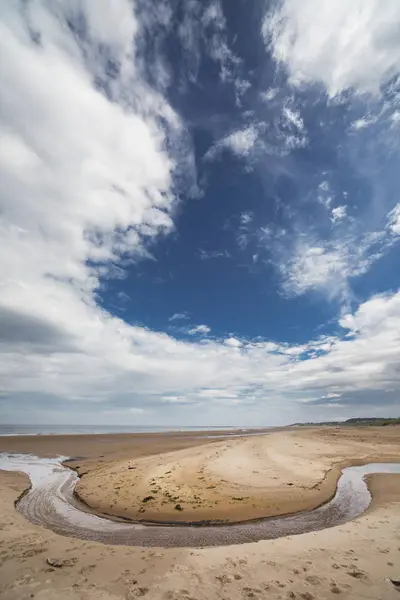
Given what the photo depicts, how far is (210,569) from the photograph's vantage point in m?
7.35

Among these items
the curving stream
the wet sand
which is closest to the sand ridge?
the curving stream

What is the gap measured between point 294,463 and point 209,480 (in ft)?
30.2

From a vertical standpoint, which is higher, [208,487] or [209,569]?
[208,487]

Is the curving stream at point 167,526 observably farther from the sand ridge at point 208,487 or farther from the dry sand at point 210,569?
the dry sand at point 210,569

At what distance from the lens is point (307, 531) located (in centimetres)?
1032

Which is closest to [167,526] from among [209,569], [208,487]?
[209,569]

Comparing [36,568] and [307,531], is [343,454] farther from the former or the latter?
[36,568]

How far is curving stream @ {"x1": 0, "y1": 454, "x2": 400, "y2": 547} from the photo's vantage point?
32.5 feet

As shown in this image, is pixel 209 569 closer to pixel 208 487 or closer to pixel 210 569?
pixel 210 569

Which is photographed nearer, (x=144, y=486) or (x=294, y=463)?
(x=144, y=486)

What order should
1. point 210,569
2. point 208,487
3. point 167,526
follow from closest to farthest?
1. point 210,569
2. point 167,526
3. point 208,487

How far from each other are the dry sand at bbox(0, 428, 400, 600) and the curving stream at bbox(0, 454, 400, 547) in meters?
1.02

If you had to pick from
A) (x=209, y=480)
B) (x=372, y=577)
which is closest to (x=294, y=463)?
(x=209, y=480)

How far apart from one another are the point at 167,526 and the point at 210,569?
15.2 feet
